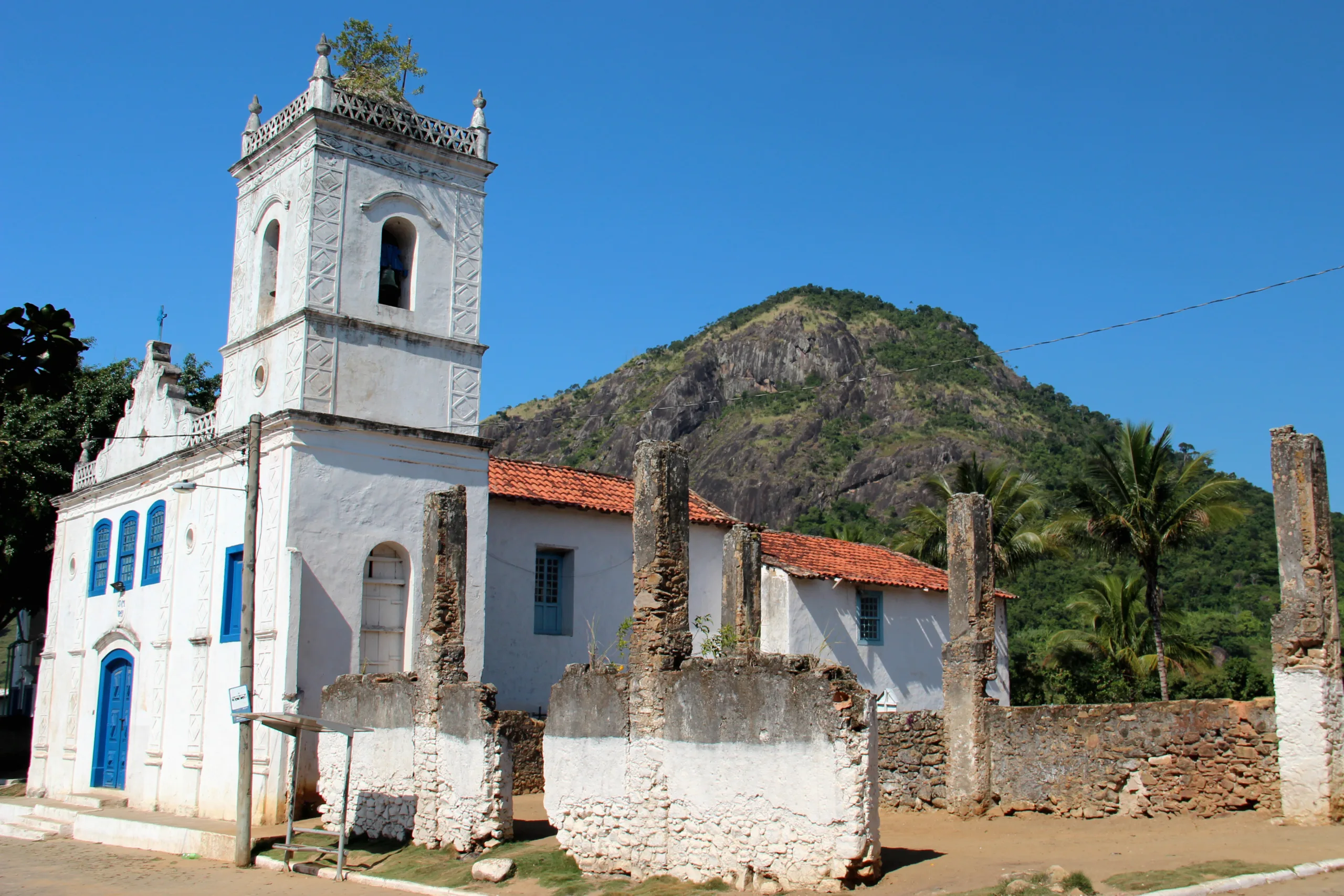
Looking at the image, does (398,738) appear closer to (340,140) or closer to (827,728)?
(827,728)

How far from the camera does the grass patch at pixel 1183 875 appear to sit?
10172 mm

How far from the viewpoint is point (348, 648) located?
1903cm

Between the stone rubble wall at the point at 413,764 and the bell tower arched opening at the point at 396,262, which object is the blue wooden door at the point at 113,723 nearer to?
the stone rubble wall at the point at 413,764

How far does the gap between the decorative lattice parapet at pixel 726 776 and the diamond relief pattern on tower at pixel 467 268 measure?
31.7ft

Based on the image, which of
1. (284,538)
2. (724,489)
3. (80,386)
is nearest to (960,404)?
(724,489)

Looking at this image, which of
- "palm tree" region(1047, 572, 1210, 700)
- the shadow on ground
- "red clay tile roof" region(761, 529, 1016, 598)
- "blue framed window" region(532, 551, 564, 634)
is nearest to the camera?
the shadow on ground

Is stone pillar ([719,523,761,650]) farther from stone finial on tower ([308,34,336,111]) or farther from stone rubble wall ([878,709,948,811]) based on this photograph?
stone finial on tower ([308,34,336,111])

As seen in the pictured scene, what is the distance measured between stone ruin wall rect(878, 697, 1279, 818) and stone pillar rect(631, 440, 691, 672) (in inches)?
213

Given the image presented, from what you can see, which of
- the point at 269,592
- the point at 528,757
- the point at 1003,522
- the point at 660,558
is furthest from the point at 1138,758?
the point at 1003,522

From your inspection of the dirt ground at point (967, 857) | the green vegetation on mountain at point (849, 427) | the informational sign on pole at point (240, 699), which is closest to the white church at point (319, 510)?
the informational sign on pole at point (240, 699)

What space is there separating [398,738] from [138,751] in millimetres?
8434

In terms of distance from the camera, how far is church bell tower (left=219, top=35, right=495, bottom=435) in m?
20.2

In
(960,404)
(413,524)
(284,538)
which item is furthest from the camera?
(960,404)

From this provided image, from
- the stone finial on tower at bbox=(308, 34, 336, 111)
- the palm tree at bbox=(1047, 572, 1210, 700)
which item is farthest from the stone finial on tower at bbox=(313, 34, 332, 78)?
the palm tree at bbox=(1047, 572, 1210, 700)
